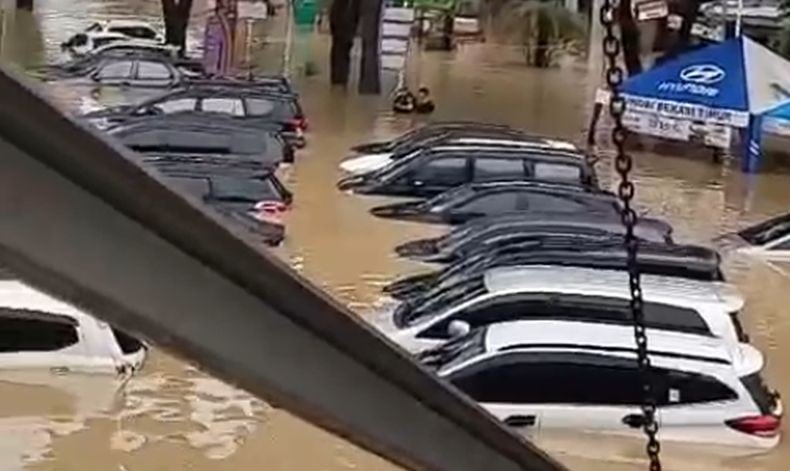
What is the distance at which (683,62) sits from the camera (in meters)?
14.3

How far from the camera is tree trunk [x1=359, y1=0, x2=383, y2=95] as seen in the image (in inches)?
672

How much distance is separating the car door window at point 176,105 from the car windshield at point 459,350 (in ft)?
21.6

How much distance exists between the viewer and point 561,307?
7836mm

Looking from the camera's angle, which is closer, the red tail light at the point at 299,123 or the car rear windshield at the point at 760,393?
the car rear windshield at the point at 760,393

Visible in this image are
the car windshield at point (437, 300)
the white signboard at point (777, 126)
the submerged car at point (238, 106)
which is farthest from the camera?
the white signboard at point (777, 126)

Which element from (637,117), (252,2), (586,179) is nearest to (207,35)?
(252,2)

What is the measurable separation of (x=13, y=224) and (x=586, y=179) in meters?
11.8

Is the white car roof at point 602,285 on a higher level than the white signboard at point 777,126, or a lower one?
higher

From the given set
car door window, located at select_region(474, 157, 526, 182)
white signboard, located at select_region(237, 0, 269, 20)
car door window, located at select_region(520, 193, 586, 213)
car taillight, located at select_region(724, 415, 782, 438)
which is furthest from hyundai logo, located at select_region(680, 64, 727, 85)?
car taillight, located at select_region(724, 415, 782, 438)

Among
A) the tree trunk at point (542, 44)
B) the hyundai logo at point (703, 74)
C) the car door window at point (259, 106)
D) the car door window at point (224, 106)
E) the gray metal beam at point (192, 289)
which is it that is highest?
the gray metal beam at point (192, 289)

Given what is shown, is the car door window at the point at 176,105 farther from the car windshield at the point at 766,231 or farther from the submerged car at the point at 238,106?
the car windshield at the point at 766,231

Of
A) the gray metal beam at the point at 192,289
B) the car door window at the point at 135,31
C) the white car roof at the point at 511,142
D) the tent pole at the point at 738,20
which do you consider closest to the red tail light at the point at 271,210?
the white car roof at the point at 511,142

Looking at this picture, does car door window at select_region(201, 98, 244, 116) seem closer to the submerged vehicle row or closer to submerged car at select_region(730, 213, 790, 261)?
the submerged vehicle row

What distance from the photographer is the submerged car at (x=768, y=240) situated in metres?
10.7
